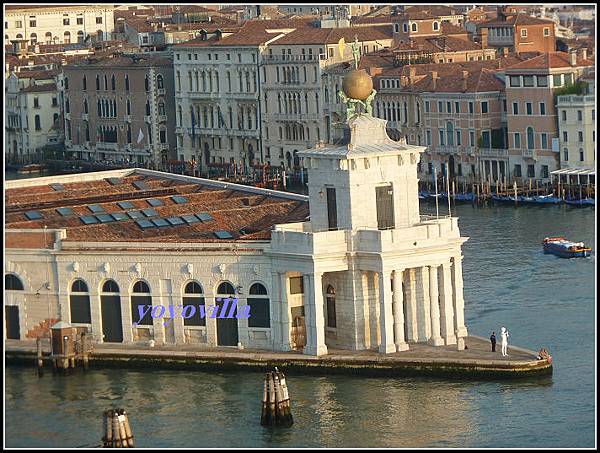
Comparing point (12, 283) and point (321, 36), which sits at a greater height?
point (321, 36)

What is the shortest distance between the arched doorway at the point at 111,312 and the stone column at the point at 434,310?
604cm

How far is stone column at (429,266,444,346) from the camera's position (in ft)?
157

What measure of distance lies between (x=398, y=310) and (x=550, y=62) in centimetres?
4244

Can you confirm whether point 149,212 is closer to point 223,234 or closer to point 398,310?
point 223,234

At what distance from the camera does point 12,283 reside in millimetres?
49344

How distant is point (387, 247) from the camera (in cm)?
4681

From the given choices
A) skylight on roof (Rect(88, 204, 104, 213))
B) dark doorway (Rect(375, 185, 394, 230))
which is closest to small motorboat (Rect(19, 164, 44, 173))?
skylight on roof (Rect(88, 204, 104, 213))

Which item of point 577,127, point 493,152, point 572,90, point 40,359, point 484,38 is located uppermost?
point 484,38

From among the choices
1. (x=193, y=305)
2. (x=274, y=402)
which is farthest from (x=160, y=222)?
(x=274, y=402)

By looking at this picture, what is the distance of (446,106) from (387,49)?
10730 mm

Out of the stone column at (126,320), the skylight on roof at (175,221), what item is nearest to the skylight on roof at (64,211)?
the skylight on roof at (175,221)

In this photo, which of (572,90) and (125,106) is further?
(125,106)

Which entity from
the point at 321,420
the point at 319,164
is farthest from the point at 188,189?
the point at 321,420

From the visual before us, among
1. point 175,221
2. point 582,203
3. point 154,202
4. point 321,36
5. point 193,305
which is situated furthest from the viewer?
point 321,36
